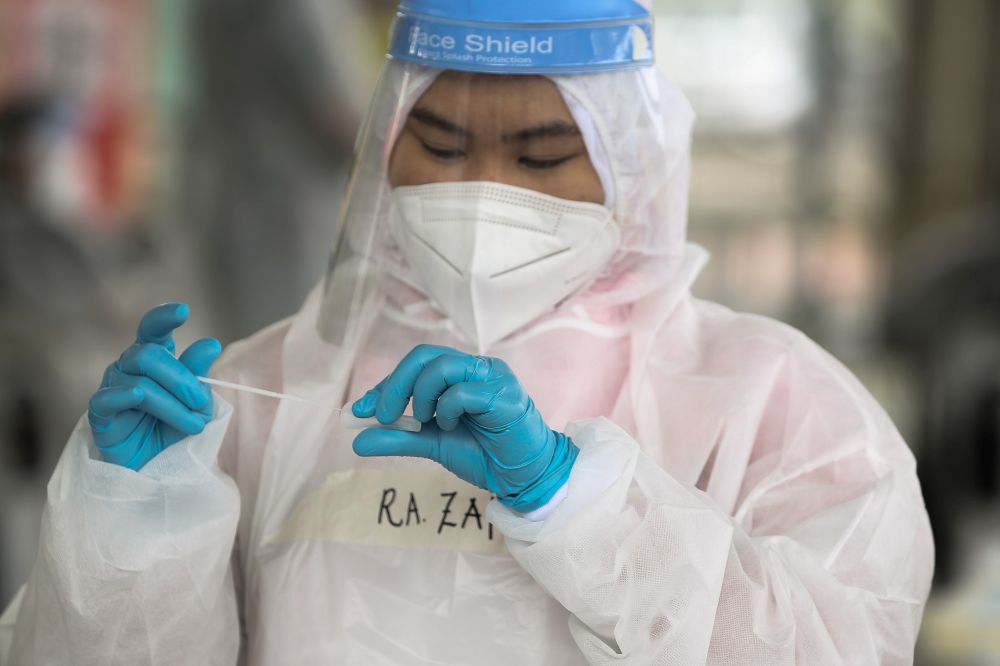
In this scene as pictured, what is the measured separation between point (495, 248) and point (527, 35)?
0.72 ft

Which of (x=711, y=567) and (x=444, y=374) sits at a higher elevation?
(x=444, y=374)

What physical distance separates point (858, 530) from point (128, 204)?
303 centimetres

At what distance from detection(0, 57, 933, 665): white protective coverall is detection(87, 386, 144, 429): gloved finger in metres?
0.05

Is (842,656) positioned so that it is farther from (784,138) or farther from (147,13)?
(784,138)

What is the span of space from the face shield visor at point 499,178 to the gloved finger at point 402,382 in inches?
7.4

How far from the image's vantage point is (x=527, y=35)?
1.34 meters

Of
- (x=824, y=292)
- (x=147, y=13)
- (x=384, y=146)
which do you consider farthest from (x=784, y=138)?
(x=384, y=146)

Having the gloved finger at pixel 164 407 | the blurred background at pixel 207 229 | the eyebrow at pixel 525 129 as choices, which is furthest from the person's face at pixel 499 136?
the blurred background at pixel 207 229

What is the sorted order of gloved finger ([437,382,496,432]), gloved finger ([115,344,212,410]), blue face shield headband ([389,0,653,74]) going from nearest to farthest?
gloved finger ([437,382,496,432])
gloved finger ([115,344,212,410])
blue face shield headband ([389,0,653,74])

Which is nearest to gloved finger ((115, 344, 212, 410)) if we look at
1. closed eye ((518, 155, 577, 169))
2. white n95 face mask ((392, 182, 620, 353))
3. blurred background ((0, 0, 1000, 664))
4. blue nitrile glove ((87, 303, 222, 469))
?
blue nitrile glove ((87, 303, 222, 469))

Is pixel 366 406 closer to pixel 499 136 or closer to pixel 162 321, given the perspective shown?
pixel 162 321

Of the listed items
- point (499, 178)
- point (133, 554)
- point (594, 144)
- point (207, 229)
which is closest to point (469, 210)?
point (499, 178)

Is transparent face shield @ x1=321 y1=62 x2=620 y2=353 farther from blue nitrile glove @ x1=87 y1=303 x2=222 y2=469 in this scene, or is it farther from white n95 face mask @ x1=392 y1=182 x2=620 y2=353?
blue nitrile glove @ x1=87 y1=303 x2=222 y2=469

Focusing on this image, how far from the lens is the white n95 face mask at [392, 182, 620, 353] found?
4.50ft
